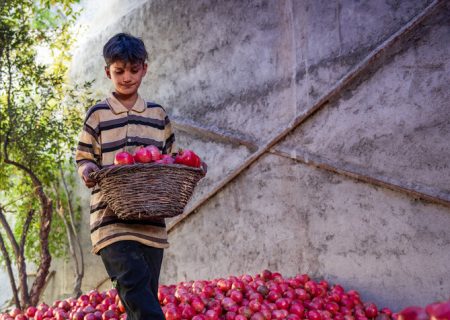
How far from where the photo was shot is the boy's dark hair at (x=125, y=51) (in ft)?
8.02

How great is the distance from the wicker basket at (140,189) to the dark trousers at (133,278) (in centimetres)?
18

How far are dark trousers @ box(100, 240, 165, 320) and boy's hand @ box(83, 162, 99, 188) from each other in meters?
0.29

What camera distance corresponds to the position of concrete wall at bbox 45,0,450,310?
13.2 ft

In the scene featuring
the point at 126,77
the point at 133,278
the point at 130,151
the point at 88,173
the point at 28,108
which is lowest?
the point at 133,278

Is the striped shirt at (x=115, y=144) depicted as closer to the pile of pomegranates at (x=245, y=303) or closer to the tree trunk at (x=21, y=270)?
the pile of pomegranates at (x=245, y=303)

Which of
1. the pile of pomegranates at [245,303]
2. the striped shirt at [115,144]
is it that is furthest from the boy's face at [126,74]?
the pile of pomegranates at [245,303]

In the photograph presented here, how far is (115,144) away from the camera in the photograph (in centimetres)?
258

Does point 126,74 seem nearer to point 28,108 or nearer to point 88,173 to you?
point 88,173

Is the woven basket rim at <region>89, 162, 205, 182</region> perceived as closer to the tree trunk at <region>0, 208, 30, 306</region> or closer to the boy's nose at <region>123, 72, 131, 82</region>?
Result: the boy's nose at <region>123, 72, 131, 82</region>

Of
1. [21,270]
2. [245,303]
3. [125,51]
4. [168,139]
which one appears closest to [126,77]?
[125,51]

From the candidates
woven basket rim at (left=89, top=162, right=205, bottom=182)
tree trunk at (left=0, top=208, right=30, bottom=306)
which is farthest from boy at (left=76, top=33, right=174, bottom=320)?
tree trunk at (left=0, top=208, right=30, bottom=306)

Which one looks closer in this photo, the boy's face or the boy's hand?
the boy's hand

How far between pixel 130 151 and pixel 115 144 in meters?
0.08

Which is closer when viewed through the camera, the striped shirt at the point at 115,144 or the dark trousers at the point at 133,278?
the dark trousers at the point at 133,278
